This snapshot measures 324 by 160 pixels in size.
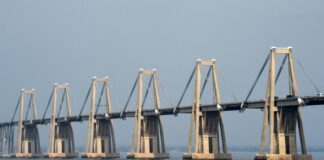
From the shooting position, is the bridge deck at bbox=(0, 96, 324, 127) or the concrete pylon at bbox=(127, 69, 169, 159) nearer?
the bridge deck at bbox=(0, 96, 324, 127)

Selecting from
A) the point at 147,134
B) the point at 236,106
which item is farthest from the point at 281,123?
the point at 147,134

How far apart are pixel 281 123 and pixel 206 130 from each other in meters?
28.1

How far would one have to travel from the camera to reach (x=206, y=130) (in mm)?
156250

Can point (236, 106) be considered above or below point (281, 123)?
above

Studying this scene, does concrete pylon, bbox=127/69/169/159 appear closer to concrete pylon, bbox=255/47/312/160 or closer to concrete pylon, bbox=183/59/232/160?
concrete pylon, bbox=183/59/232/160

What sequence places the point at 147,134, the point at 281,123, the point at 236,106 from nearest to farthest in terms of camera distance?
1. the point at 281,123
2. the point at 236,106
3. the point at 147,134

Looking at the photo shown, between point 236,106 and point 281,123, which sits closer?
point 281,123

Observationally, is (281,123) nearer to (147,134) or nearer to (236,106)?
(236,106)

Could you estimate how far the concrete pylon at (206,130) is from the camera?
153 m

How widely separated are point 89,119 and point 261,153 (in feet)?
258

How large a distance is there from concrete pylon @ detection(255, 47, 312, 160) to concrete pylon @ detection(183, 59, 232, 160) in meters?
23.0

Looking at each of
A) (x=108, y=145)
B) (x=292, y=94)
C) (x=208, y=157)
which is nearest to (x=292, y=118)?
(x=292, y=94)

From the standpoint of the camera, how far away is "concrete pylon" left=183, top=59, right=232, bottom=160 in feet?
503

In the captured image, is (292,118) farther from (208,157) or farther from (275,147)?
(208,157)
